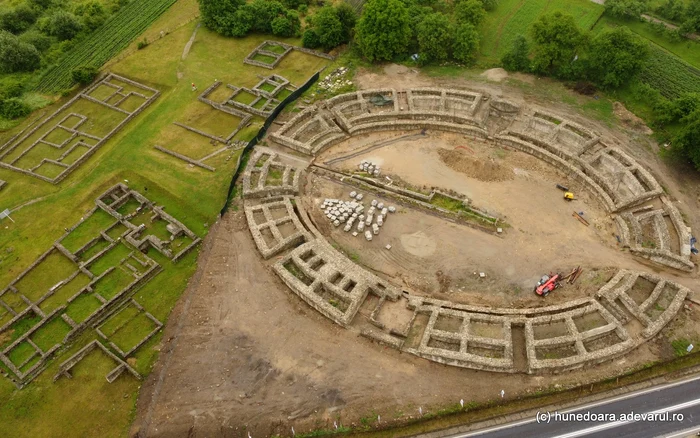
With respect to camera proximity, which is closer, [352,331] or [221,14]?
[352,331]

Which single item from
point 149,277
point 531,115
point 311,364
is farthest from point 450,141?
point 149,277

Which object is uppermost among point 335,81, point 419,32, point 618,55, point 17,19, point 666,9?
point 666,9

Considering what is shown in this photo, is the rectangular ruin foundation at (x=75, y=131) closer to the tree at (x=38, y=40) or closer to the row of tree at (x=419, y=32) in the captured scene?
the tree at (x=38, y=40)

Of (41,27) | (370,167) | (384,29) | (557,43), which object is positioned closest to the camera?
(370,167)

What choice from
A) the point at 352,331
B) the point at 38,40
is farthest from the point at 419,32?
the point at 38,40

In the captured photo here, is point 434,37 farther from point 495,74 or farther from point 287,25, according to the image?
point 287,25

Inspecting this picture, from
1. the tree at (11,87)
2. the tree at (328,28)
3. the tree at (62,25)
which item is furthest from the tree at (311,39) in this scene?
the tree at (11,87)

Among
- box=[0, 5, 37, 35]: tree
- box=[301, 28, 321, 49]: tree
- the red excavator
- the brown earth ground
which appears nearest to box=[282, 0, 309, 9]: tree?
box=[301, 28, 321, 49]: tree
